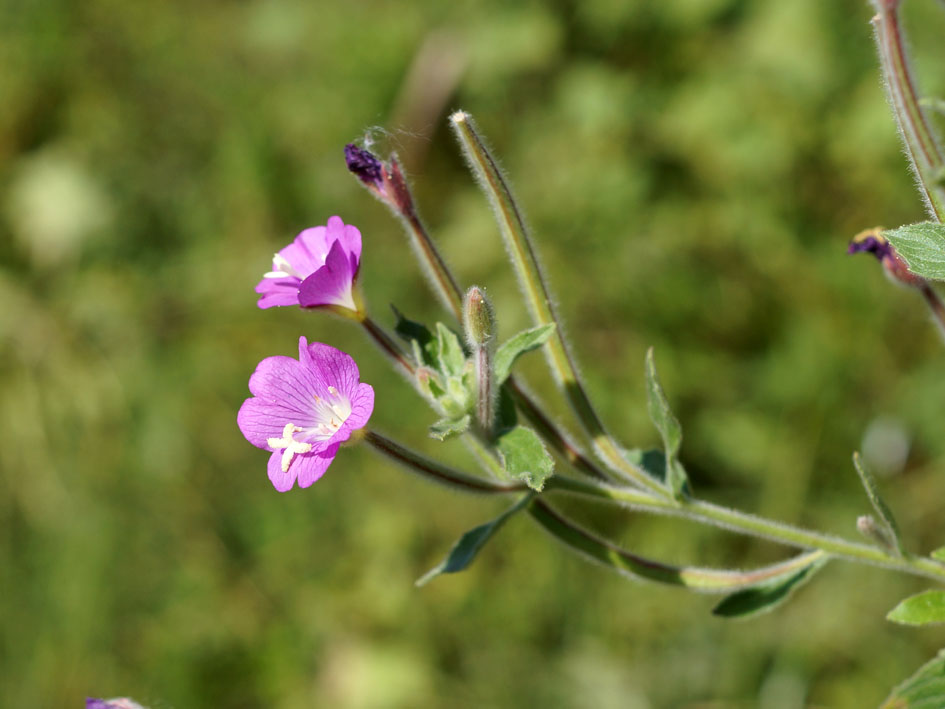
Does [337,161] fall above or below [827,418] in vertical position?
above

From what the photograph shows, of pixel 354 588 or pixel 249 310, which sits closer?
pixel 354 588

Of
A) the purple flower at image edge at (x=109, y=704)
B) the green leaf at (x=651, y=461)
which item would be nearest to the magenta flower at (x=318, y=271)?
the green leaf at (x=651, y=461)

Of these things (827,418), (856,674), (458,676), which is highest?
(827,418)

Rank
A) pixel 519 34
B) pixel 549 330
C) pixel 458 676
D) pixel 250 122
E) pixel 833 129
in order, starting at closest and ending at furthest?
pixel 549 330 < pixel 458 676 < pixel 833 129 < pixel 519 34 < pixel 250 122

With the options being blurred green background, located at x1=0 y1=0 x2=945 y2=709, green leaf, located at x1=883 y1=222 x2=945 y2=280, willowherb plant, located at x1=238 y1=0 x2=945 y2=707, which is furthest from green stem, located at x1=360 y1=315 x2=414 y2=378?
blurred green background, located at x1=0 y1=0 x2=945 y2=709

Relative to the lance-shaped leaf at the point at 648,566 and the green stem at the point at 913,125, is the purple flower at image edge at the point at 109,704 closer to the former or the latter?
the lance-shaped leaf at the point at 648,566

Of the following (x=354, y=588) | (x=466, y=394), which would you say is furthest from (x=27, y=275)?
(x=466, y=394)

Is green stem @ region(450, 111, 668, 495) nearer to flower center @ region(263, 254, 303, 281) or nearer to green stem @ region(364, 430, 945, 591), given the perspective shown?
green stem @ region(364, 430, 945, 591)

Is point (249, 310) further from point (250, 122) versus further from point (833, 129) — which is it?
point (833, 129)
